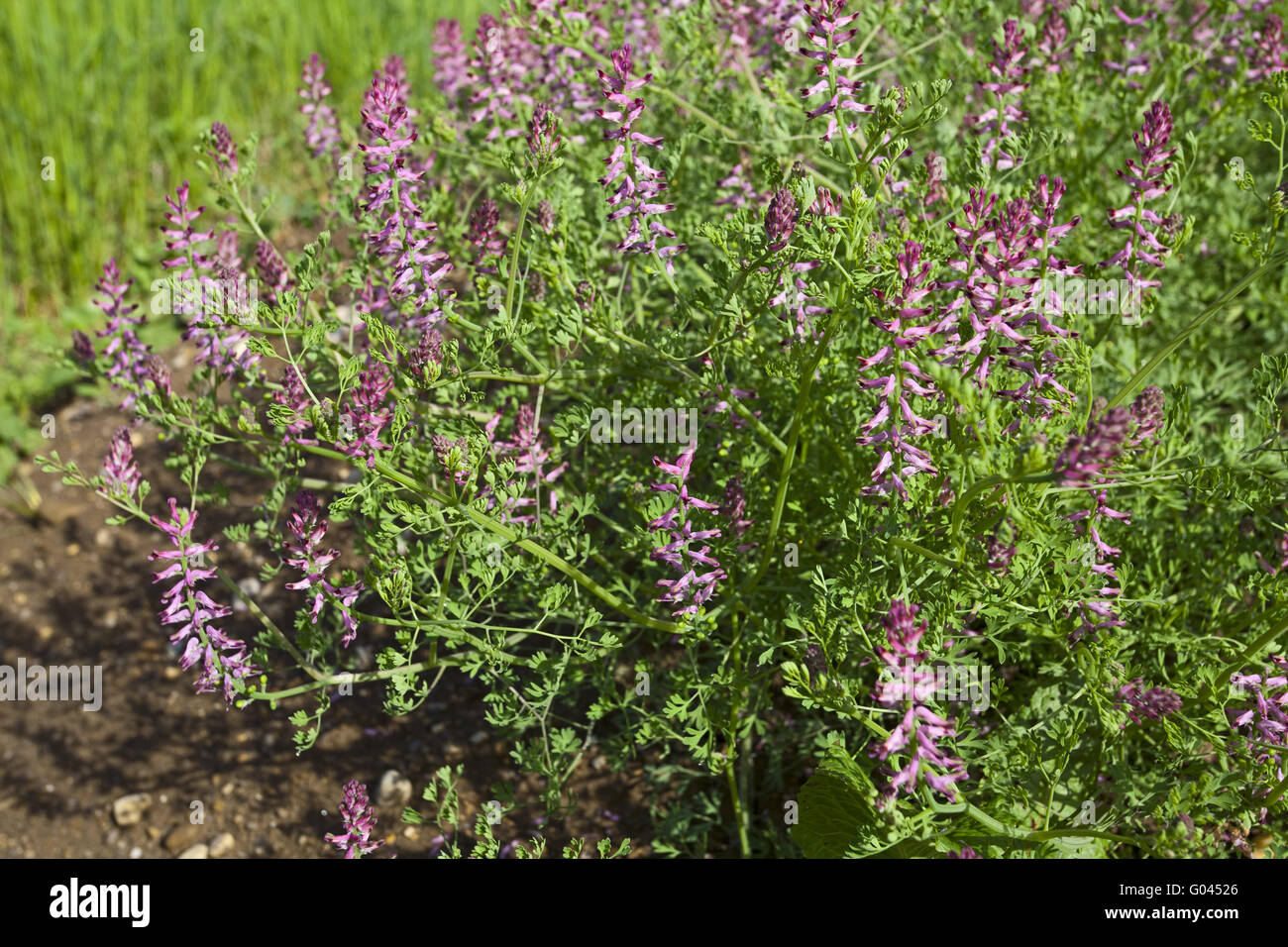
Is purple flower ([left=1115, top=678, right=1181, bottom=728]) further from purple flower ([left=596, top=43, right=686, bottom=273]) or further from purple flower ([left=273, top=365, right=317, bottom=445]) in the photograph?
purple flower ([left=273, top=365, right=317, bottom=445])

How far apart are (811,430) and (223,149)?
2.26 m

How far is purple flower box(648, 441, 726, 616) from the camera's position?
3334 mm

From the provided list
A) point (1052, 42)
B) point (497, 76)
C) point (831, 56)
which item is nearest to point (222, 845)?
point (497, 76)

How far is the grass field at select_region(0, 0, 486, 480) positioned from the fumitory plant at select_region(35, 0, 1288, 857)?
4.12 meters

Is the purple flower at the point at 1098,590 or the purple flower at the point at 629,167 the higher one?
the purple flower at the point at 629,167

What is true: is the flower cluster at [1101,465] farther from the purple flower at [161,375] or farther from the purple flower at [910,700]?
the purple flower at [161,375]

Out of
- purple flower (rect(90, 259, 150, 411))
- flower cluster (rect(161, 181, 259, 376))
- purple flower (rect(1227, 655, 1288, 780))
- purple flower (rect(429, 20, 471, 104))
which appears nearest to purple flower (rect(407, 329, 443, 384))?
flower cluster (rect(161, 181, 259, 376))

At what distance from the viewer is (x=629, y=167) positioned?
11.3ft

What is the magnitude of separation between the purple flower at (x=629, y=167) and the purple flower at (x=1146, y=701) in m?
1.90

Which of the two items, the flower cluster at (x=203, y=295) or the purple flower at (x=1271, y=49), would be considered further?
the purple flower at (x=1271, y=49)

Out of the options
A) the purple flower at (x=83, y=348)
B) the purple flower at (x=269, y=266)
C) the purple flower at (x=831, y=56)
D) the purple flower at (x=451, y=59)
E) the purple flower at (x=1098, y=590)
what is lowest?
the purple flower at (x=1098, y=590)

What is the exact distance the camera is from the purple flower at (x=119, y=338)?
414cm

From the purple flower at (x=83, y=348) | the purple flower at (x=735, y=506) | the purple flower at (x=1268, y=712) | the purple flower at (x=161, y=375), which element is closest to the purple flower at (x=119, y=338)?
the purple flower at (x=83, y=348)

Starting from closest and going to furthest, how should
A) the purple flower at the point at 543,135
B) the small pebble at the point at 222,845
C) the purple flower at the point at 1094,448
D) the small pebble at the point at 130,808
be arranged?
the purple flower at the point at 1094,448
the purple flower at the point at 543,135
the small pebble at the point at 222,845
the small pebble at the point at 130,808
